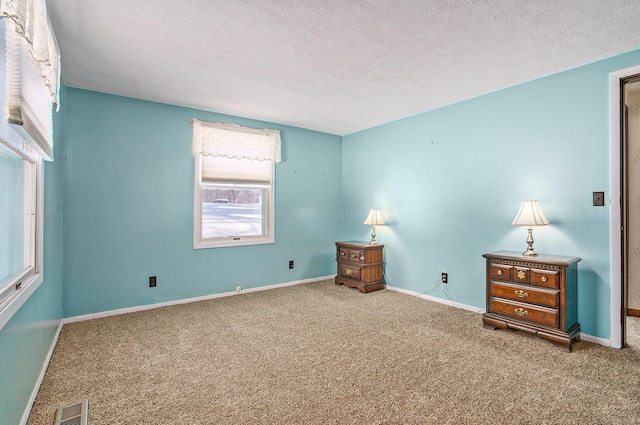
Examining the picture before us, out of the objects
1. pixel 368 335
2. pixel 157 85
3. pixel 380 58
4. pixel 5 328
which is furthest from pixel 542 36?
pixel 5 328

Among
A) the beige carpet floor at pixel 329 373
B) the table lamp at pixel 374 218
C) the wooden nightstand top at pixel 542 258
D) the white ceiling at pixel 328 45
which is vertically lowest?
the beige carpet floor at pixel 329 373

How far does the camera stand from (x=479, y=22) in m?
2.17

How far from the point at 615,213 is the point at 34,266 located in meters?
4.28

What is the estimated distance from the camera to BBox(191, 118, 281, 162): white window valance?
402cm

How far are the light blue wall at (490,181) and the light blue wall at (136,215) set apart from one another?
167cm

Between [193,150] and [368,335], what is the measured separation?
2.91m

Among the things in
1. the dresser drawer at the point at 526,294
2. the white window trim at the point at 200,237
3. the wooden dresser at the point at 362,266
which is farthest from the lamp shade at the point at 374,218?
the dresser drawer at the point at 526,294

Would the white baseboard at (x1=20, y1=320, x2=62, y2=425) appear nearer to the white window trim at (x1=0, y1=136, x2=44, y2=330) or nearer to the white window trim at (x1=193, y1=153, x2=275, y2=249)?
the white window trim at (x1=0, y1=136, x2=44, y2=330)

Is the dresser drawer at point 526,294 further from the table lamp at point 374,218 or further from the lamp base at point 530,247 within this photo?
A: the table lamp at point 374,218

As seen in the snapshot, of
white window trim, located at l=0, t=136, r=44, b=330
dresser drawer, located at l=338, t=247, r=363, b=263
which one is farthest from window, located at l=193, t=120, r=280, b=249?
white window trim, located at l=0, t=136, r=44, b=330

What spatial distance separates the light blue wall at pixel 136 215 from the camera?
3.33 meters

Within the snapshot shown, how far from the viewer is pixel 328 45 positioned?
2.46 metres

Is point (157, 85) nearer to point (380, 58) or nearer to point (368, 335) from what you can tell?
point (380, 58)

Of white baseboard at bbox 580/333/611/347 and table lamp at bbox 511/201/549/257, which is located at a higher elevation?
table lamp at bbox 511/201/549/257
